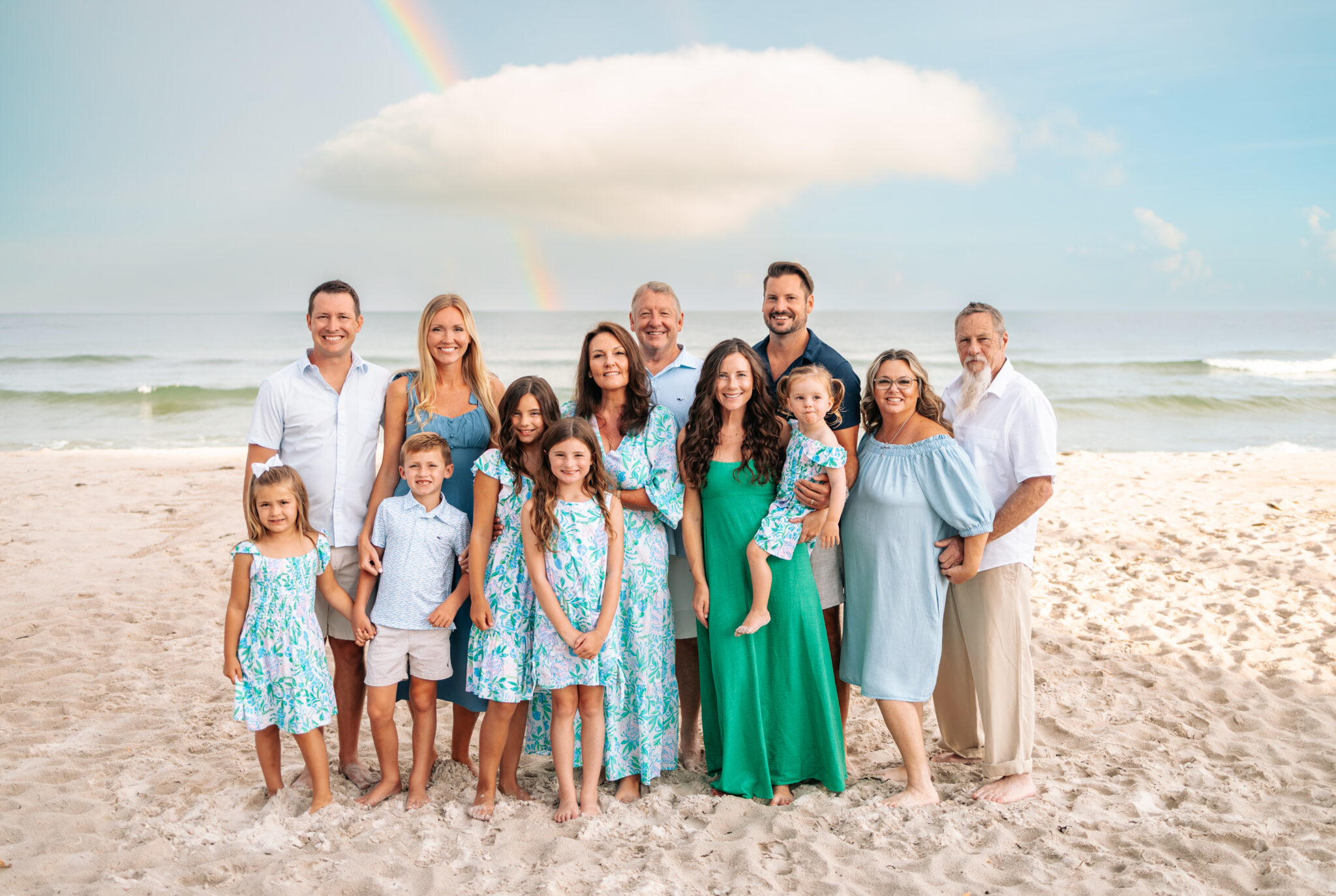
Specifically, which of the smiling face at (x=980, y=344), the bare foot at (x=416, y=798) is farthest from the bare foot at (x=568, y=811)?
the smiling face at (x=980, y=344)

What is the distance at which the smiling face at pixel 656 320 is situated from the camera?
3912 millimetres

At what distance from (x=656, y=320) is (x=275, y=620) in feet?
6.69

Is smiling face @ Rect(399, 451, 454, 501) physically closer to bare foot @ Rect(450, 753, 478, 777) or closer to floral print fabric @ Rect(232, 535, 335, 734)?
floral print fabric @ Rect(232, 535, 335, 734)

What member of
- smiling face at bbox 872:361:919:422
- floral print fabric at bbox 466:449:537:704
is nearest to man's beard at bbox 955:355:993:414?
smiling face at bbox 872:361:919:422

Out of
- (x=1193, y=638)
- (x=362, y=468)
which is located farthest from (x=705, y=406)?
(x=1193, y=638)

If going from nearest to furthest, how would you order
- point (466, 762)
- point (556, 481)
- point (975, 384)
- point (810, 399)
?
point (556, 481) → point (810, 399) → point (975, 384) → point (466, 762)

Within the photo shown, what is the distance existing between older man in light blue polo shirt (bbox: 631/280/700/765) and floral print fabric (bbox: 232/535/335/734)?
1546 mm

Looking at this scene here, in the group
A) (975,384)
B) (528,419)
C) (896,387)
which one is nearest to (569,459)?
(528,419)

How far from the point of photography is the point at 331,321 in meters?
3.65

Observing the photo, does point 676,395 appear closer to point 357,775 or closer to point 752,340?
point 357,775

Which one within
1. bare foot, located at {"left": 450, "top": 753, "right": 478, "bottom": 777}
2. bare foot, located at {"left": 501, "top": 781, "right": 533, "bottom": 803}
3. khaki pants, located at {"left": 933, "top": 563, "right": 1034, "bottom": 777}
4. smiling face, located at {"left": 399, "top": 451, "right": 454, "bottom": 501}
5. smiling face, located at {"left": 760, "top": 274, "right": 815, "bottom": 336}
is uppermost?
smiling face, located at {"left": 760, "top": 274, "right": 815, "bottom": 336}

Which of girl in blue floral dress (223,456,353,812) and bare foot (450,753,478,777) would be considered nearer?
girl in blue floral dress (223,456,353,812)

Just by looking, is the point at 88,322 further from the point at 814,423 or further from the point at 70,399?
the point at 814,423

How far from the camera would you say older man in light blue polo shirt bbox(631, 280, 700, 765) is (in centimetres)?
386
